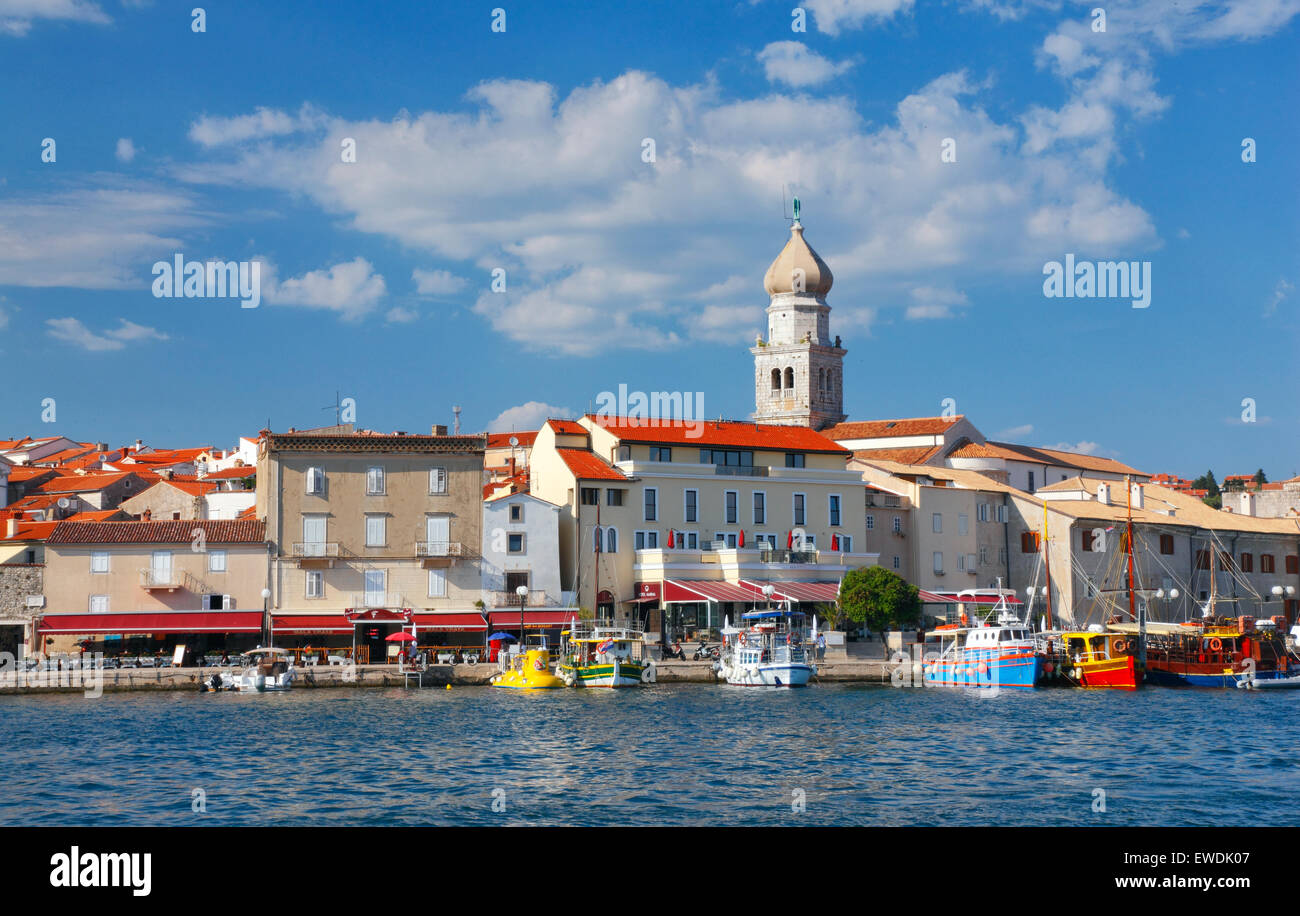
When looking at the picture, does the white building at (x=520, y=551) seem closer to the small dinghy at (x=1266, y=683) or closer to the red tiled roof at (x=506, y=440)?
the small dinghy at (x=1266, y=683)

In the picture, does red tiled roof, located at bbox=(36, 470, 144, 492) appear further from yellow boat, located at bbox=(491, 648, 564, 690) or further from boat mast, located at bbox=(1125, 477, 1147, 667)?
boat mast, located at bbox=(1125, 477, 1147, 667)

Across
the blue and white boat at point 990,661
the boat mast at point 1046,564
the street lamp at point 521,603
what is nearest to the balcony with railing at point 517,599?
the street lamp at point 521,603

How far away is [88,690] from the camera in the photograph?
47.1m

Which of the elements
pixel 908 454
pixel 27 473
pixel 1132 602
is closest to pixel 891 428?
pixel 908 454

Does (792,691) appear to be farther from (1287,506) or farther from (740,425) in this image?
(1287,506)

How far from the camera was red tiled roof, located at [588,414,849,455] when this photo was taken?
64000mm

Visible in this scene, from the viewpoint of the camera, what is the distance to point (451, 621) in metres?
55.6

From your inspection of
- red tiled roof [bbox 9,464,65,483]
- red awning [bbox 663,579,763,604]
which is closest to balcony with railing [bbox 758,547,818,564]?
red awning [bbox 663,579,763,604]

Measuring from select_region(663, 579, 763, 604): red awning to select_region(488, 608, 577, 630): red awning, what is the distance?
4.57 meters

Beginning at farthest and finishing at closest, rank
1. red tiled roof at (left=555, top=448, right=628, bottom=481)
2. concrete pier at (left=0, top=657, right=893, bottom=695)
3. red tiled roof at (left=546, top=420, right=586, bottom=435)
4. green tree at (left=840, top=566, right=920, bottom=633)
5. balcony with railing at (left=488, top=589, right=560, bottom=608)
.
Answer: red tiled roof at (left=546, top=420, right=586, bottom=435) < red tiled roof at (left=555, top=448, right=628, bottom=481) < green tree at (left=840, top=566, right=920, bottom=633) < balcony with railing at (left=488, top=589, right=560, bottom=608) < concrete pier at (left=0, top=657, right=893, bottom=695)

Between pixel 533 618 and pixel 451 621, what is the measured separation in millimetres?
3485

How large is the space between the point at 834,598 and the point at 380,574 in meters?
20.0
